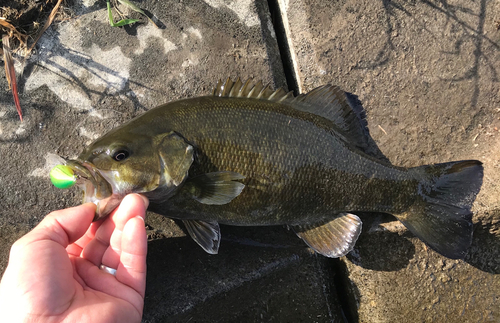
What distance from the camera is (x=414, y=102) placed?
8.73 ft

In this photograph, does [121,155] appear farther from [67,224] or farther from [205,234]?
[205,234]

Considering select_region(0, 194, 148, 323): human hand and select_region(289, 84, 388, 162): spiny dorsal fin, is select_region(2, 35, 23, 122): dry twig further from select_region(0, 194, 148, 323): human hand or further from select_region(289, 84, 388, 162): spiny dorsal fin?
select_region(289, 84, 388, 162): spiny dorsal fin

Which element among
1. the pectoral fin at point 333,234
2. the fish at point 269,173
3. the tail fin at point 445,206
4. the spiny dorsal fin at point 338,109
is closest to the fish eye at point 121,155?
the fish at point 269,173

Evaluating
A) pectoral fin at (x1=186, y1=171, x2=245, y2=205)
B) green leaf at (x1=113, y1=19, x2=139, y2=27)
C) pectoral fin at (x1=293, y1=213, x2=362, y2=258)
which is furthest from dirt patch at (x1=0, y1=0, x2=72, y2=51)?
pectoral fin at (x1=293, y1=213, x2=362, y2=258)

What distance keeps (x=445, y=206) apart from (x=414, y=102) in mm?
881

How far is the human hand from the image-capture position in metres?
1.54

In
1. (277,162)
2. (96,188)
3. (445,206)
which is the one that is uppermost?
(277,162)

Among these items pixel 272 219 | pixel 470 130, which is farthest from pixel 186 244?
pixel 470 130

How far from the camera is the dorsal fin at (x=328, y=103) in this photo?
2229mm

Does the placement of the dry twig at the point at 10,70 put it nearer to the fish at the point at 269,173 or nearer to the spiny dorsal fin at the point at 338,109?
the fish at the point at 269,173

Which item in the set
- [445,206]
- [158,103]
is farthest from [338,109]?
[158,103]

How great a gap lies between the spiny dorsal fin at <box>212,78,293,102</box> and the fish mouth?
91cm

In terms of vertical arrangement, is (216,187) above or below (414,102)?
below

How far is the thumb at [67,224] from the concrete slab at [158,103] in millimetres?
648
